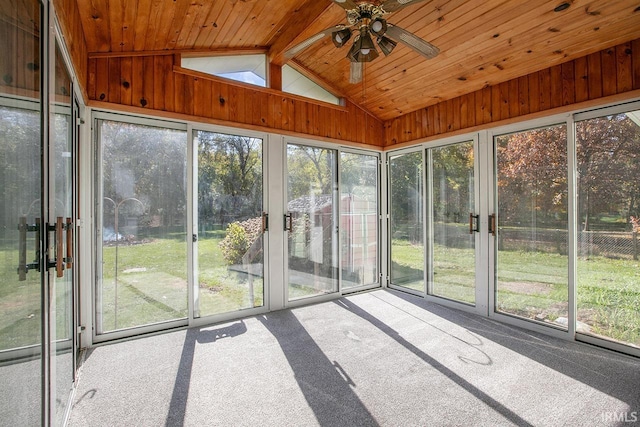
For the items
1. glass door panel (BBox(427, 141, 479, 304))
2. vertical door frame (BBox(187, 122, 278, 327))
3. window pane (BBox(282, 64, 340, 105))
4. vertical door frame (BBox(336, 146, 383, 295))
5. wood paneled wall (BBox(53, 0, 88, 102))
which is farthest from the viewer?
vertical door frame (BBox(336, 146, 383, 295))

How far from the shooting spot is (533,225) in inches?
130

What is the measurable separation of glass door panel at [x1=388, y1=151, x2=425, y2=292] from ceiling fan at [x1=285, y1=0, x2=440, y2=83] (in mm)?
2387

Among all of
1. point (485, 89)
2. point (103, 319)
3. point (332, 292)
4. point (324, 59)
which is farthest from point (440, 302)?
point (103, 319)

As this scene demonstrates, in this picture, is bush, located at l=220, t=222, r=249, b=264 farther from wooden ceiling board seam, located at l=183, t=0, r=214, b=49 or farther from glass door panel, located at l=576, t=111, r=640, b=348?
glass door panel, located at l=576, t=111, r=640, b=348

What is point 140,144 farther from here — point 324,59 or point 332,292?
point 332,292

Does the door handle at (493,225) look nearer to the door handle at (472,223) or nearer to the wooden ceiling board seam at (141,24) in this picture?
the door handle at (472,223)

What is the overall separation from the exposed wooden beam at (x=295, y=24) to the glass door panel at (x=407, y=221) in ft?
7.42

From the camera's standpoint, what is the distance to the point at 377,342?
295 cm

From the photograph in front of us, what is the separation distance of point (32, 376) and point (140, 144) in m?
2.41

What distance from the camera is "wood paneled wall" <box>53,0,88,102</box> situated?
1798 mm

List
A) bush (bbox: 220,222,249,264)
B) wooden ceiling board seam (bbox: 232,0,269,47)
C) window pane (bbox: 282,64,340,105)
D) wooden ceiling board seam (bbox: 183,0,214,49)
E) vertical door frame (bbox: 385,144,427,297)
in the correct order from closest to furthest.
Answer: wooden ceiling board seam (bbox: 183,0,214,49), wooden ceiling board seam (bbox: 232,0,269,47), bush (bbox: 220,222,249,264), window pane (bbox: 282,64,340,105), vertical door frame (bbox: 385,144,427,297)

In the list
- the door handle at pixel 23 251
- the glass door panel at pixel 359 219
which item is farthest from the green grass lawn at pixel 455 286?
the door handle at pixel 23 251

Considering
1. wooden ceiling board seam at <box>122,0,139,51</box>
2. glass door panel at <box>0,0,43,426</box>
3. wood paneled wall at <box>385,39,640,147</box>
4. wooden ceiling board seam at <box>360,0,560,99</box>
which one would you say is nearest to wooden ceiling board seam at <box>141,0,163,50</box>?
wooden ceiling board seam at <box>122,0,139,51</box>

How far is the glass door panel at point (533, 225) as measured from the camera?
3123 millimetres
